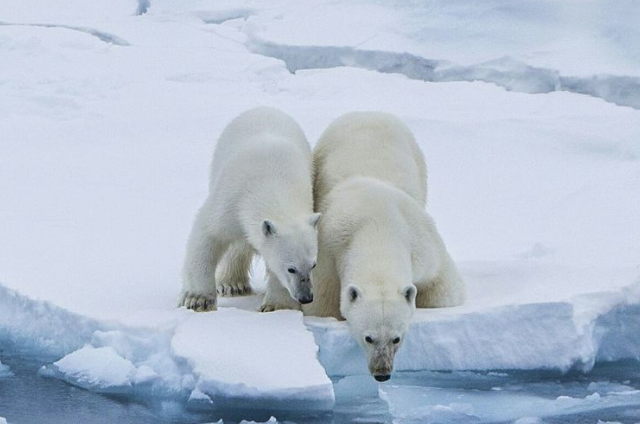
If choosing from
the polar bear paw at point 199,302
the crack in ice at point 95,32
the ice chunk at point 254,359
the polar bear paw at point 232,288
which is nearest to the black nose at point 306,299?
the ice chunk at point 254,359

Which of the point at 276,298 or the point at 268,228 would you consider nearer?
the point at 268,228

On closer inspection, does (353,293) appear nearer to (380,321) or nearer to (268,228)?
(380,321)

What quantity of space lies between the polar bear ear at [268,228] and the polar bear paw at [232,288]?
1.00m

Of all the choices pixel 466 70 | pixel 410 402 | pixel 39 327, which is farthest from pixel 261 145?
pixel 466 70

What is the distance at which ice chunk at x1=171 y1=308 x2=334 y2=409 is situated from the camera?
12.6 ft

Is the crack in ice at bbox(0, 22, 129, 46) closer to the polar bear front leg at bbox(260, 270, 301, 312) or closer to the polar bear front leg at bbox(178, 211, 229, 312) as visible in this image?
the polar bear front leg at bbox(178, 211, 229, 312)

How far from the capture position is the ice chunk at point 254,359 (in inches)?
151

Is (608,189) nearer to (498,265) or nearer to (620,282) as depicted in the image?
(498,265)

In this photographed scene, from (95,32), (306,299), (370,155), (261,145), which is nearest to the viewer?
(306,299)

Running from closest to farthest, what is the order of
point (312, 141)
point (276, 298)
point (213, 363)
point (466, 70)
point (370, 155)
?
point (213, 363) → point (276, 298) → point (370, 155) → point (312, 141) → point (466, 70)

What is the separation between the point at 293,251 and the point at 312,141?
426 centimetres

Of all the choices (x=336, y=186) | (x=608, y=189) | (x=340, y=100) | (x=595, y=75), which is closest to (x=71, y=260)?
(x=336, y=186)

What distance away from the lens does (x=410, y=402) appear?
4.26m

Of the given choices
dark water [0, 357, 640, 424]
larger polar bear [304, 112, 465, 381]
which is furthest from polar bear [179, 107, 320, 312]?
dark water [0, 357, 640, 424]
